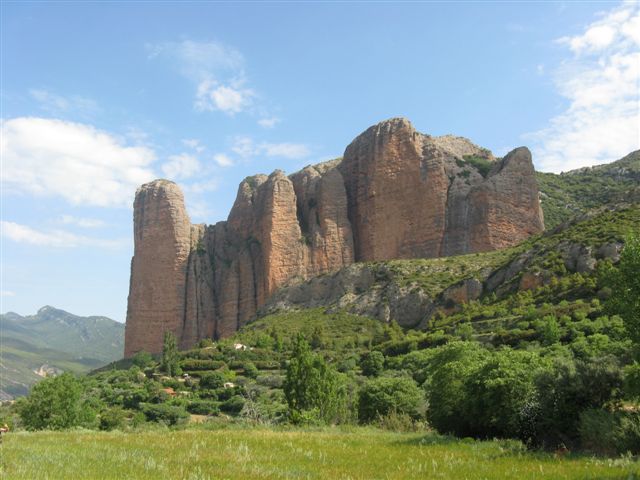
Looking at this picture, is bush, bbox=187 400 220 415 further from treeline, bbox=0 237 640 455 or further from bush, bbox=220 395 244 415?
bush, bbox=220 395 244 415

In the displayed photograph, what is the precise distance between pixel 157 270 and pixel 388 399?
79890 millimetres

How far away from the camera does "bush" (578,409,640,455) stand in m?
17.4

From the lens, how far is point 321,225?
107m

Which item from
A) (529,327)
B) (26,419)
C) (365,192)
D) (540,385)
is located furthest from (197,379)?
(540,385)

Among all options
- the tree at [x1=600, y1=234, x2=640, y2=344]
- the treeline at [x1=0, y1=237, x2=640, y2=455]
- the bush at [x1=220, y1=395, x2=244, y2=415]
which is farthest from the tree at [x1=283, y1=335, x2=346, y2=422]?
the tree at [x1=600, y1=234, x2=640, y2=344]

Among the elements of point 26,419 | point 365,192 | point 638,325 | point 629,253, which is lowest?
point 26,419

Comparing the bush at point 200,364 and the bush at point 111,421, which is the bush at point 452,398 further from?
the bush at point 200,364

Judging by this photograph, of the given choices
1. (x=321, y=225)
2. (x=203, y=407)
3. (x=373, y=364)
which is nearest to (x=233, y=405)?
(x=203, y=407)

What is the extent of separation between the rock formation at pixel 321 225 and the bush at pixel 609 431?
245 ft

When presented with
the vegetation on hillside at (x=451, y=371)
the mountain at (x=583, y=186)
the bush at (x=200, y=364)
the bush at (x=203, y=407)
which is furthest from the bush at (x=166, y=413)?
the mountain at (x=583, y=186)

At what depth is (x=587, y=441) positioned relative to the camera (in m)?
19.2

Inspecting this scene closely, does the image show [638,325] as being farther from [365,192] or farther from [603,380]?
[365,192]

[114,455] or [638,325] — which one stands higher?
[638,325]

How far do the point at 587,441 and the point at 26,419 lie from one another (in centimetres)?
4100
